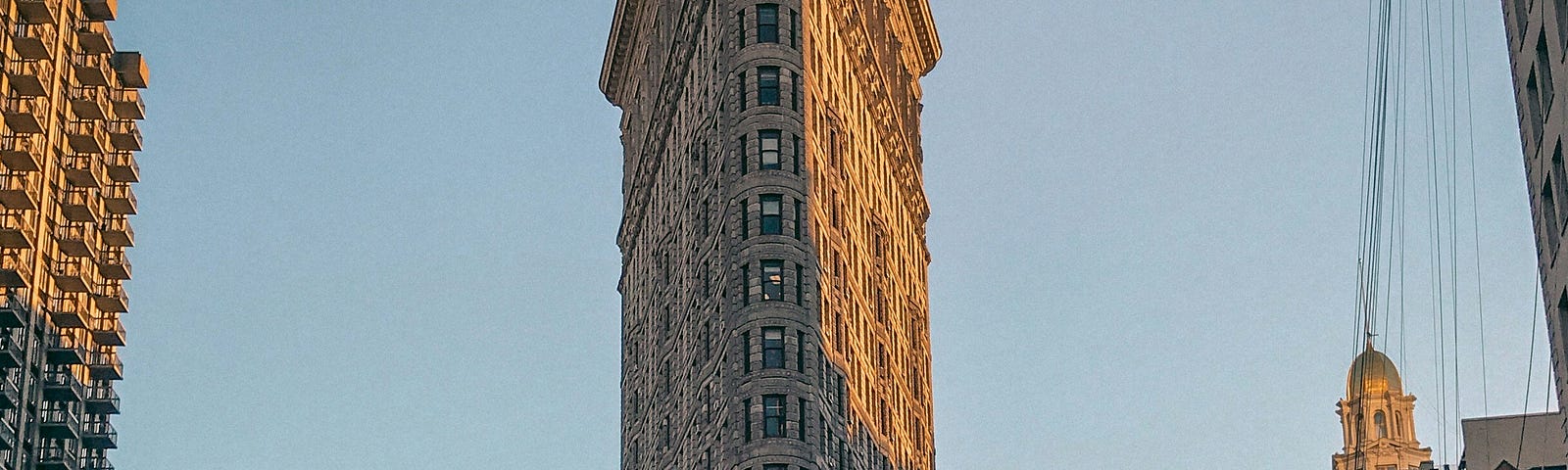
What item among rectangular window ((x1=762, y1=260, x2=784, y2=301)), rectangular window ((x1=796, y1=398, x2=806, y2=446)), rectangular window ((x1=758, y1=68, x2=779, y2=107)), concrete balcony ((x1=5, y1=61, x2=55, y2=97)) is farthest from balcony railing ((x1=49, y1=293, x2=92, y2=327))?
rectangular window ((x1=796, y1=398, x2=806, y2=446))

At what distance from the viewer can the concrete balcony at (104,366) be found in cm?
13350

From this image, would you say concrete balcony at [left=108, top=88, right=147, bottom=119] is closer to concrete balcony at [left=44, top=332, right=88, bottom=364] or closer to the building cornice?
concrete balcony at [left=44, top=332, right=88, bottom=364]

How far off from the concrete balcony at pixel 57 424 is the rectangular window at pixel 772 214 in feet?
139

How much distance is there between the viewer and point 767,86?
112625mm

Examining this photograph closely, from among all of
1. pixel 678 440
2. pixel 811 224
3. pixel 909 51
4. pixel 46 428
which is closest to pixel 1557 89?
pixel 811 224

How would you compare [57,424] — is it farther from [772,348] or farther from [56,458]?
[772,348]

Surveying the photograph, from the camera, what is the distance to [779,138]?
111500 millimetres

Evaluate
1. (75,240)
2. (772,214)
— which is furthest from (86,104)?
(772,214)

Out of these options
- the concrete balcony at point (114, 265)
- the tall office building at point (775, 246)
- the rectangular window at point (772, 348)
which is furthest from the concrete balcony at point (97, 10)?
the rectangular window at point (772, 348)

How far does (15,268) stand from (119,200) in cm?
1756

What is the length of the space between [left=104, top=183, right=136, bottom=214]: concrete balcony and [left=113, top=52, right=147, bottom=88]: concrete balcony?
21.0 ft

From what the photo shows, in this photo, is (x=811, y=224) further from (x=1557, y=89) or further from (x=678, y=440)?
(x=1557, y=89)

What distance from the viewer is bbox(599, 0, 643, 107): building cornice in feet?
538

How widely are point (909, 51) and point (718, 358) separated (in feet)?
191
